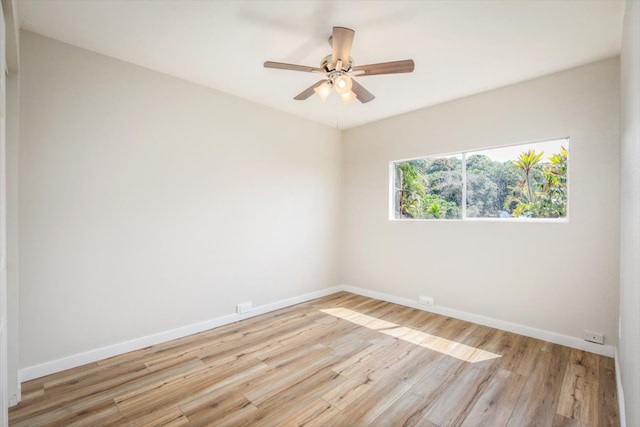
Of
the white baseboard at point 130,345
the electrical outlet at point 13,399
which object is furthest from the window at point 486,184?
the electrical outlet at point 13,399

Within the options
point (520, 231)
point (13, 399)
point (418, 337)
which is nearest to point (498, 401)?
point (418, 337)

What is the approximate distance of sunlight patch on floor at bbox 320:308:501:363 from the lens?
2.62 m

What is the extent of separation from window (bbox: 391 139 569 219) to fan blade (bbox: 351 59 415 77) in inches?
71.2

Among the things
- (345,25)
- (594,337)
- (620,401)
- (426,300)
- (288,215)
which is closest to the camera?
(620,401)

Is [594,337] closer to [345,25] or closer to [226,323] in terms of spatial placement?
[345,25]

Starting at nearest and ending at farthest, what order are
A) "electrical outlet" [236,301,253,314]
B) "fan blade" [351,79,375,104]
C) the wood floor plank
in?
the wood floor plank < "fan blade" [351,79,375,104] < "electrical outlet" [236,301,253,314]

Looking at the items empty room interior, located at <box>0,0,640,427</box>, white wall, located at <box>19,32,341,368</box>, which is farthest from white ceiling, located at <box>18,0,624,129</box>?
white wall, located at <box>19,32,341,368</box>

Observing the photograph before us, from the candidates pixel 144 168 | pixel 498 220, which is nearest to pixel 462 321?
pixel 498 220

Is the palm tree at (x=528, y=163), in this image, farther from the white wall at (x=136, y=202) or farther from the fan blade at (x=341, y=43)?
the white wall at (x=136, y=202)

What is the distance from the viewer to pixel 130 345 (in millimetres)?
2666

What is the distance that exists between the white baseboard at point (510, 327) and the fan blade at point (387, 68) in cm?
280

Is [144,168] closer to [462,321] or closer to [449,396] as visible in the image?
[449,396]

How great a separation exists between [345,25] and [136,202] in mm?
2372

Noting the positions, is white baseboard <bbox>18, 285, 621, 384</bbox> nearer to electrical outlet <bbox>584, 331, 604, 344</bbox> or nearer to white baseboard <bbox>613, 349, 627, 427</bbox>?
electrical outlet <bbox>584, 331, 604, 344</bbox>
